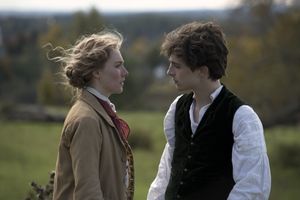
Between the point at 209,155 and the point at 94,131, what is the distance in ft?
1.79

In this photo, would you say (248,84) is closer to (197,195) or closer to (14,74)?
(197,195)

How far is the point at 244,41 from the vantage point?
18203mm

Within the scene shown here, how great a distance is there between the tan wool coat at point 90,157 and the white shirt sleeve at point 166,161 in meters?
0.27

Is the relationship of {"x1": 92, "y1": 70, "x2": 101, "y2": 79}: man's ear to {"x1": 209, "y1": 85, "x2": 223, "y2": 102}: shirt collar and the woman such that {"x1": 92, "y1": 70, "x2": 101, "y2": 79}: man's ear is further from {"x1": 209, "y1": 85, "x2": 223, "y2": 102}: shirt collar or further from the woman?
{"x1": 209, "y1": 85, "x2": 223, "y2": 102}: shirt collar

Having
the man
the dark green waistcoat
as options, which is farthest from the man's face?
the dark green waistcoat

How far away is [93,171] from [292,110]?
1559cm

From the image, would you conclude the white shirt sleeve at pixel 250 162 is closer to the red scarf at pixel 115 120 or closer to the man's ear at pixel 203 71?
the man's ear at pixel 203 71

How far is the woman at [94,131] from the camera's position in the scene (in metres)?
2.59

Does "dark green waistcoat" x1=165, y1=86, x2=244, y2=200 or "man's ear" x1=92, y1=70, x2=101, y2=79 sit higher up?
"man's ear" x1=92, y1=70, x2=101, y2=79

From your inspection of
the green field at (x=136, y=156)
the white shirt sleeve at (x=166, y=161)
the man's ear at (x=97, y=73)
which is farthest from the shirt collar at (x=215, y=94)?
the green field at (x=136, y=156)

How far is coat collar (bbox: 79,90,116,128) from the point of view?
2.74 meters

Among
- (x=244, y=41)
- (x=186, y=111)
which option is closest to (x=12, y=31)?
(x=244, y=41)

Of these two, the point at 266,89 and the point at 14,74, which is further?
the point at 14,74

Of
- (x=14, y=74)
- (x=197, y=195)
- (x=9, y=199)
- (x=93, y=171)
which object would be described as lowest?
(x=14, y=74)
